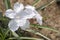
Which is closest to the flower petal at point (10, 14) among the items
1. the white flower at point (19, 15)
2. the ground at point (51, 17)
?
the white flower at point (19, 15)

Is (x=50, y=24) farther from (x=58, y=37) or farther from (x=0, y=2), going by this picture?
(x=0, y=2)

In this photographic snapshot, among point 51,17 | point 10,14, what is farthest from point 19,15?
point 51,17

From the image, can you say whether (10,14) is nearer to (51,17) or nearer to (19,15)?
(19,15)

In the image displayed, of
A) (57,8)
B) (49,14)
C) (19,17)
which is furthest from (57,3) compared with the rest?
(19,17)

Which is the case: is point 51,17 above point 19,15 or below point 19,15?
above

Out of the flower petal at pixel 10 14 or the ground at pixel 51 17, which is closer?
the flower petal at pixel 10 14

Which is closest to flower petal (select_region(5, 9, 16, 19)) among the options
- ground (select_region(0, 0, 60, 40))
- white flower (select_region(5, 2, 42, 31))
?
white flower (select_region(5, 2, 42, 31))

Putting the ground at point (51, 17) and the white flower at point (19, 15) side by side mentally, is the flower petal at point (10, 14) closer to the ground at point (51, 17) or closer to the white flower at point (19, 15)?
the white flower at point (19, 15)

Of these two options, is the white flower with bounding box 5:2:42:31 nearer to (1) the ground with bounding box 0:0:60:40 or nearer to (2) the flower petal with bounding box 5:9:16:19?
(2) the flower petal with bounding box 5:9:16:19

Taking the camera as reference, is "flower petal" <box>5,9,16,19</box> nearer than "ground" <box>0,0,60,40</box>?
Yes

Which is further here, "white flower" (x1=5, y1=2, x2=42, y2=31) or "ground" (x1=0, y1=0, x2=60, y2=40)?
"ground" (x1=0, y1=0, x2=60, y2=40)

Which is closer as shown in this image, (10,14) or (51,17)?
(10,14)
